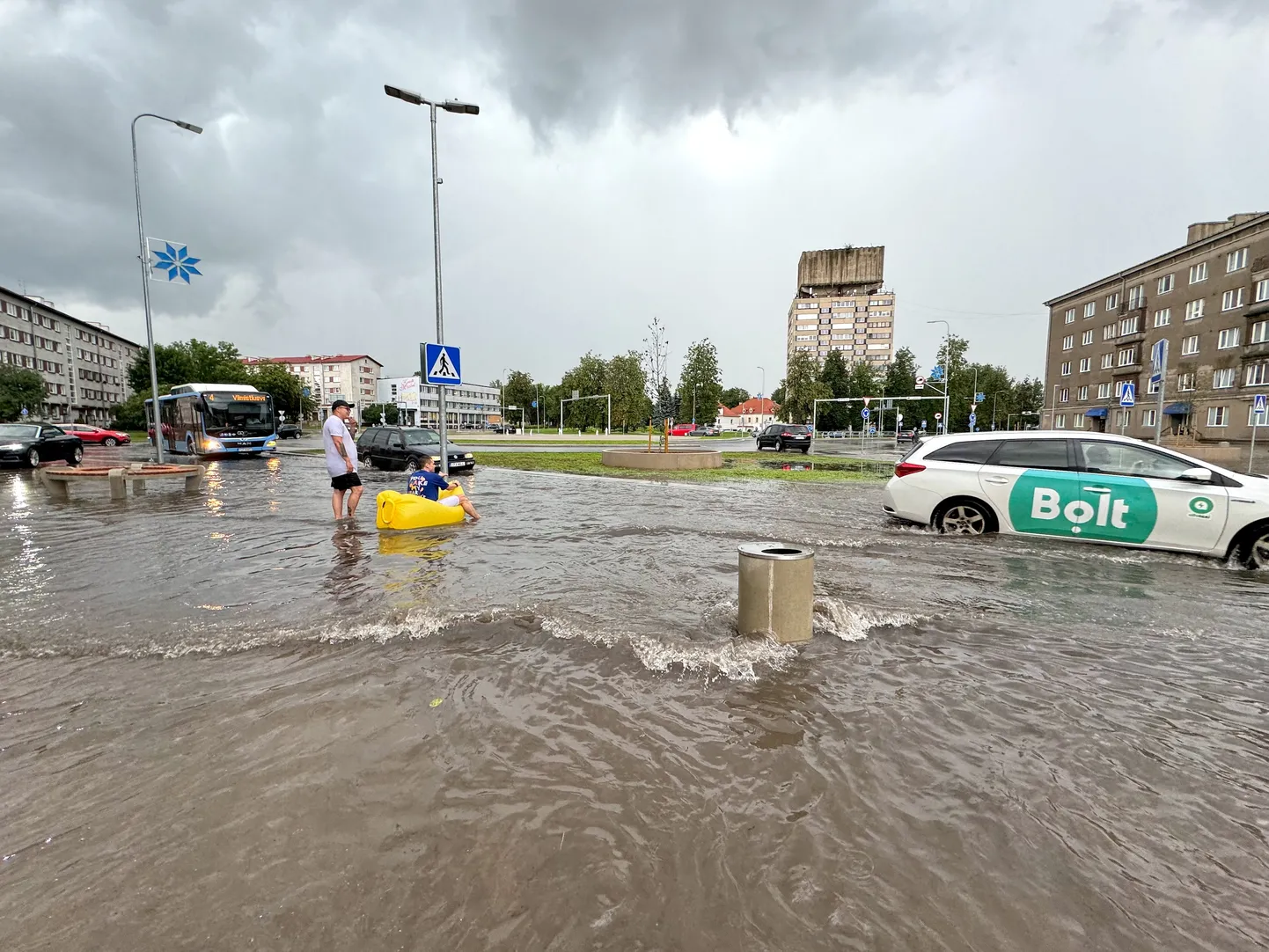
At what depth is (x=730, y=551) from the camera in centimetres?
758

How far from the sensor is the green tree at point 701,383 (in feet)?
231

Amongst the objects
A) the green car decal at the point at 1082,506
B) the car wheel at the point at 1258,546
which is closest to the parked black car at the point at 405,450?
the green car decal at the point at 1082,506

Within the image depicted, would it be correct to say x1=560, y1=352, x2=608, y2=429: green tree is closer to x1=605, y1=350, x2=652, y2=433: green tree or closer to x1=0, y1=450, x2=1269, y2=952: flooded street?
x1=605, y1=350, x2=652, y2=433: green tree

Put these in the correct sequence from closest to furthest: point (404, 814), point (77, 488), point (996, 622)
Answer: point (404, 814) → point (996, 622) → point (77, 488)

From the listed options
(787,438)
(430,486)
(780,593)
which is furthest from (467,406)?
(780,593)

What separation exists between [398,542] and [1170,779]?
760cm

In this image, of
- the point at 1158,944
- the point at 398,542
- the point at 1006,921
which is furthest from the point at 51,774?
the point at 398,542

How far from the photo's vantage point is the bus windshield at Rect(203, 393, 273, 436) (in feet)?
76.2

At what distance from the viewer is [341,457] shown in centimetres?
940

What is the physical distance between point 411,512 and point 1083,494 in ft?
29.7

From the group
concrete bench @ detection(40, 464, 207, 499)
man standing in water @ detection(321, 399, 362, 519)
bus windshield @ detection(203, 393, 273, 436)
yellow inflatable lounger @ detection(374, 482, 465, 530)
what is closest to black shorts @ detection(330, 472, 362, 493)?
→ man standing in water @ detection(321, 399, 362, 519)

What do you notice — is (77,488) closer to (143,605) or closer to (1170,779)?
(143,605)

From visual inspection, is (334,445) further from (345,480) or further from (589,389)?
(589,389)

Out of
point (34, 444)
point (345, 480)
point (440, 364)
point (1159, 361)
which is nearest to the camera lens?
point (345, 480)
